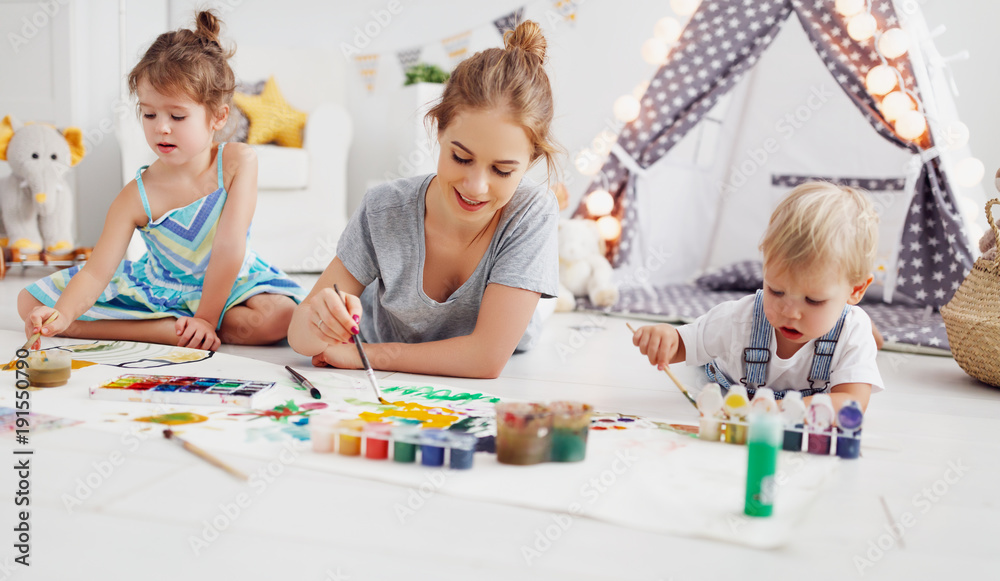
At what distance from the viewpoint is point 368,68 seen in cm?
396

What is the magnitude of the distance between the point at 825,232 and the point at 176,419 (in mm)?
880

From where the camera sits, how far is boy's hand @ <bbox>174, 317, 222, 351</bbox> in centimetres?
154

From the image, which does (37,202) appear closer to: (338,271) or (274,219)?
(274,219)

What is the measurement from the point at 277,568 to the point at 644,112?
92.8 inches

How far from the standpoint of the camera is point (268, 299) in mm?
1683

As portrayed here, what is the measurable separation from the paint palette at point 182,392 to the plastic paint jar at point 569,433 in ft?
1.42

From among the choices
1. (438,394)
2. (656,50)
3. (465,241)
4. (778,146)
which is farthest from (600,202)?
(438,394)

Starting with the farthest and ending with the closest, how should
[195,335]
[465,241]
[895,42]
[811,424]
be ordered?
[895,42], [195,335], [465,241], [811,424]

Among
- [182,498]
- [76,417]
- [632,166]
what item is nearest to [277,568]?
[182,498]

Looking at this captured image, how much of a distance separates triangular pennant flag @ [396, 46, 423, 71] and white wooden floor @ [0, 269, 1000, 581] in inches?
126

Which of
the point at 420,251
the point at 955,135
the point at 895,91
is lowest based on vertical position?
the point at 420,251

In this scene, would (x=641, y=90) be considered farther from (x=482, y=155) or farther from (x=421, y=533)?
(x=421, y=533)

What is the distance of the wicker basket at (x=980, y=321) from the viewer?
58.9 inches

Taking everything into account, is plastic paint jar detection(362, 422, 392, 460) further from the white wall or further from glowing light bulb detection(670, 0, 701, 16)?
the white wall
